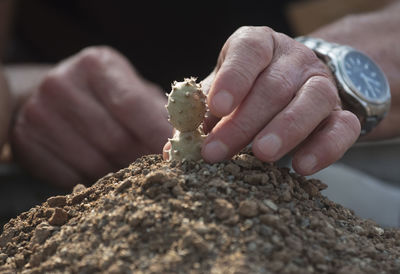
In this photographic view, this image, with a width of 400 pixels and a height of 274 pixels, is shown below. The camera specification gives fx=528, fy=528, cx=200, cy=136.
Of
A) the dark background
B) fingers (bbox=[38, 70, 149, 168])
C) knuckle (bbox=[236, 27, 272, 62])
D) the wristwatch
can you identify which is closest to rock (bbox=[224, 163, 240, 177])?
knuckle (bbox=[236, 27, 272, 62])

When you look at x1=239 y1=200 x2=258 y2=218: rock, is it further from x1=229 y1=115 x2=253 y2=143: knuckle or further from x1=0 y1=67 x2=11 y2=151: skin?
x1=0 y1=67 x2=11 y2=151: skin

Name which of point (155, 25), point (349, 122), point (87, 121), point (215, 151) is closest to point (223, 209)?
point (215, 151)

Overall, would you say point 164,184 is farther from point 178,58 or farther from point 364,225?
point 178,58

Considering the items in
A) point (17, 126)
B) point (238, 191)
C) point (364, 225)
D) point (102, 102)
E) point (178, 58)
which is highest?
point (178, 58)

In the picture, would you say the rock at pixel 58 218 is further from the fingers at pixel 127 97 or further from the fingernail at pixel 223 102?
the fingers at pixel 127 97

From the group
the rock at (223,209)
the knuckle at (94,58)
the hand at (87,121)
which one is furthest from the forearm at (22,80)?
the rock at (223,209)

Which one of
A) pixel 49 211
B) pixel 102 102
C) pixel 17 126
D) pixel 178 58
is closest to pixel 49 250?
pixel 49 211
